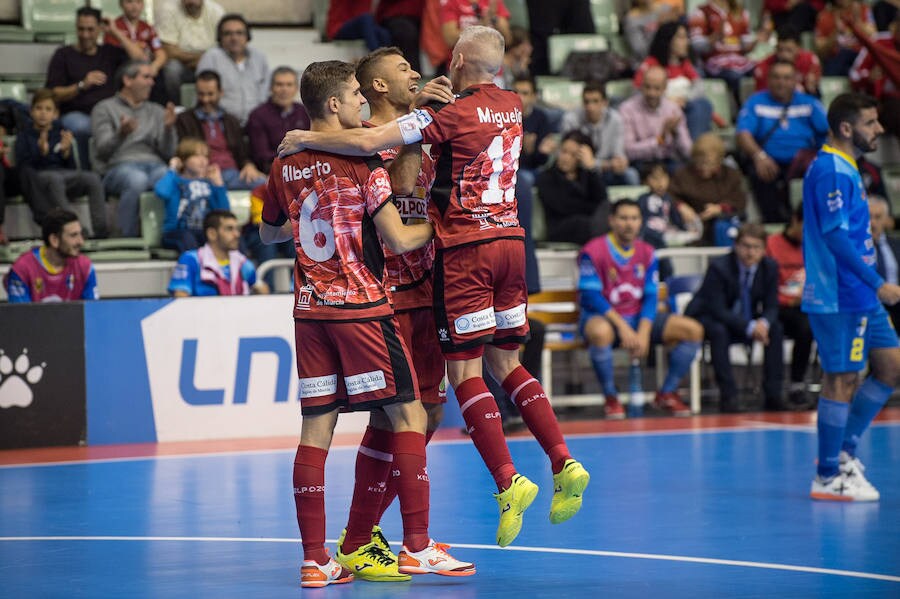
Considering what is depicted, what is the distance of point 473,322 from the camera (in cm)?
550

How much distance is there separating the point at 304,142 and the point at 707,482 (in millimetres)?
3658

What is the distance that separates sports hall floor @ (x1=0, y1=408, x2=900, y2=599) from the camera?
5.23 m

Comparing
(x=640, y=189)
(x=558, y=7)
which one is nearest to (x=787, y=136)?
(x=640, y=189)

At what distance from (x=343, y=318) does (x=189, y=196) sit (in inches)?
263

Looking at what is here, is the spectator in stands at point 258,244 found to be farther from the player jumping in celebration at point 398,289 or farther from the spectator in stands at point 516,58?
the player jumping in celebration at point 398,289

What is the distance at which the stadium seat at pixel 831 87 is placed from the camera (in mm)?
16094

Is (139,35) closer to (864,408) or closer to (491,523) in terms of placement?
(491,523)

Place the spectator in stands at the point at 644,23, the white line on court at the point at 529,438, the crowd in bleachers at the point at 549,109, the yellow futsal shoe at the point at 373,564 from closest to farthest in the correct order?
the yellow futsal shoe at the point at 373,564
the white line on court at the point at 529,438
the crowd in bleachers at the point at 549,109
the spectator in stands at the point at 644,23

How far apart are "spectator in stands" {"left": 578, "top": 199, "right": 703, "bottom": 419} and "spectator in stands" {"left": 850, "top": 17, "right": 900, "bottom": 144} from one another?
5.40m

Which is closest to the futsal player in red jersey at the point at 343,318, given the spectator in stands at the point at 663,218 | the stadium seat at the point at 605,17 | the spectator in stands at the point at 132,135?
the spectator in stands at the point at 132,135

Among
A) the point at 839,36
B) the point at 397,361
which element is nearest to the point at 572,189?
the point at 839,36

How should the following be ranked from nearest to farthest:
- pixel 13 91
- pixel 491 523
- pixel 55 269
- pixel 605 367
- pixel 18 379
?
1. pixel 491 523
2. pixel 18 379
3. pixel 55 269
4. pixel 605 367
5. pixel 13 91

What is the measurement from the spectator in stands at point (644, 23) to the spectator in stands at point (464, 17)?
205 centimetres

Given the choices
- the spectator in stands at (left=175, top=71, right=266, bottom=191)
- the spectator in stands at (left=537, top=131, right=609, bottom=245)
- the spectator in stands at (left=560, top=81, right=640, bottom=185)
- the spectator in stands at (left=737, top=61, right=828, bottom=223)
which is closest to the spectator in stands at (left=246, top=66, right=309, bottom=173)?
the spectator in stands at (left=175, top=71, right=266, bottom=191)
